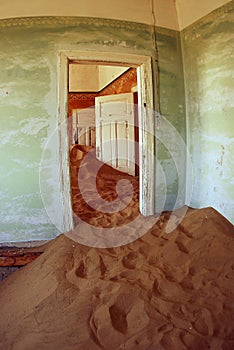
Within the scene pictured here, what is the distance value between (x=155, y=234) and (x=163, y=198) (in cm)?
60

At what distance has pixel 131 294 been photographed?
196 cm

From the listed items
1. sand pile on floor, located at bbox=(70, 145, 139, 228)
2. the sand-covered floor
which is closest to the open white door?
sand pile on floor, located at bbox=(70, 145, 139, 228)

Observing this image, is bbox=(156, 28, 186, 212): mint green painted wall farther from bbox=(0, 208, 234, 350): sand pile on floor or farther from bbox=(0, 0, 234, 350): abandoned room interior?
bbox=(0, 208, 234, 350): sand pile on floor

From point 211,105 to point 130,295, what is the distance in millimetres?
2171

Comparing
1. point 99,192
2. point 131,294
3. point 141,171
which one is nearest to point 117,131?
point 99,192

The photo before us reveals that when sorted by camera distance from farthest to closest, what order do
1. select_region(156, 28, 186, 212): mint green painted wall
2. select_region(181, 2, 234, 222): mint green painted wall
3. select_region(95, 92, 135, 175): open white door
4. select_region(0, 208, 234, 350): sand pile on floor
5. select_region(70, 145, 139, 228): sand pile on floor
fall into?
select_region(95, 92, 135, 175): open white door, select_region(70, 145, 139, 228): sand pile on floor, select_region(156, 28, 186, 212): mint green painted wall, select_region(181, 2, 234, 222): mint green painted wall, select_region(0, 208, 234, 350): sand pile on floor

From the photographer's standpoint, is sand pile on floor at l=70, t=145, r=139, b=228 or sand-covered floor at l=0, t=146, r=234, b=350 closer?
sand-covered floor at l=0, t=146, r=234, b=350

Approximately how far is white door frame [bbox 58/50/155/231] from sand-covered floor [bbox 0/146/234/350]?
18.0 inches

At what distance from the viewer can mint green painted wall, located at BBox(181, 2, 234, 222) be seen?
2729 mm

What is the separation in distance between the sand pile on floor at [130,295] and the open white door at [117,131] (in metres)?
2.17

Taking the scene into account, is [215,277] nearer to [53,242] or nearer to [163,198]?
[163,198]

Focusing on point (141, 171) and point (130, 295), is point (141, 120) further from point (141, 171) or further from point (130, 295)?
point (130, 295)

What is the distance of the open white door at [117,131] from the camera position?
468cm

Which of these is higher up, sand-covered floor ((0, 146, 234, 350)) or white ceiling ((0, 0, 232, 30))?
white ceiling ((0, 0, 232, 30))
